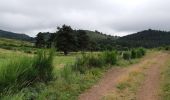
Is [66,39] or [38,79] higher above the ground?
[66,39]

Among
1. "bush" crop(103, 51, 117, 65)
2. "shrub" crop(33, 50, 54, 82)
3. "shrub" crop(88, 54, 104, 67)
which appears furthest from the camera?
"bush" crop(103, 51, 117, 65)

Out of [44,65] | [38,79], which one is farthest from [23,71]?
[44,65]

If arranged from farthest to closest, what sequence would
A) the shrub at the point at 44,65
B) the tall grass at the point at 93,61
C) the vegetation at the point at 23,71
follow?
the tall grass at the point at 93,61 < the shrub at the point at 44,65 < the vegetation at the point at 23,71

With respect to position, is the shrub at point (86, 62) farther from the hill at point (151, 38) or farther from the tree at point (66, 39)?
the hill at point (151, 38)

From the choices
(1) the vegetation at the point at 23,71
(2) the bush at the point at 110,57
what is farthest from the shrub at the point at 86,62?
(1) the vegetation at the point at 23,71

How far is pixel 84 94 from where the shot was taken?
40.7ft

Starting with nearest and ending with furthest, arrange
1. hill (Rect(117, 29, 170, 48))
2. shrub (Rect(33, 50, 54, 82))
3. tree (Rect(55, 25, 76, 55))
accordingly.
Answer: shrub (Rect(33, 50, 54, 82)) < tree (Rect(55, 25, 76, 55)) < hill (Rect(117, 29, 170, 48))

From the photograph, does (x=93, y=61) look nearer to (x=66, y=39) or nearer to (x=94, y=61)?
(x=94, y=61)

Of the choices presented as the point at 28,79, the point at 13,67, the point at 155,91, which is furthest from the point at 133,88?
the point at 13,67

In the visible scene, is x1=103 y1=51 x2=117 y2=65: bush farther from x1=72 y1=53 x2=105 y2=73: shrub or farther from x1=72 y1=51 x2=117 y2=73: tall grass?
x1=72 y1=53 x2=105 y2=73: shrub

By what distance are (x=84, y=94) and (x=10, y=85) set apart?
3.68m

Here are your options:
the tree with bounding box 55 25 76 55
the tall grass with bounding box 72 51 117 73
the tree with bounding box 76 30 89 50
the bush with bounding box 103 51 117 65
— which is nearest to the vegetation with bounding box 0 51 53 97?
the tall grass with bounding box 72 51 117 73

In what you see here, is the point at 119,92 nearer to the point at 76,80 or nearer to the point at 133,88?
the point at 133,88

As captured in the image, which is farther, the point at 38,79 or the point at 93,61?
the point at 93,61
